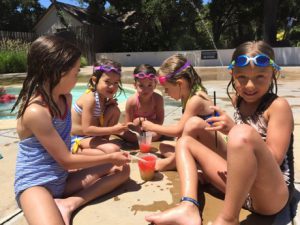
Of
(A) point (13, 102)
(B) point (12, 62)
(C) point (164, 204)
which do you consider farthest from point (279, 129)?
(B) point (12, 62)

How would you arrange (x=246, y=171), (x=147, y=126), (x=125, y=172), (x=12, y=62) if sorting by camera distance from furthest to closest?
(x=12, y=62), (x=147, y=126), (x=125, y=172), (x=246, y=171)

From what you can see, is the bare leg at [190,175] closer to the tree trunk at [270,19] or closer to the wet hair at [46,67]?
the wet hair at [46,67]

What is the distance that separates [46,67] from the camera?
2.21m

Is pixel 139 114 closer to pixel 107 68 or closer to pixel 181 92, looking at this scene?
pixel 107 68

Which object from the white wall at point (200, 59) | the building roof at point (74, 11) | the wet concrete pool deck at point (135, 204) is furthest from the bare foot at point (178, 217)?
the building roof at point (74, 11)

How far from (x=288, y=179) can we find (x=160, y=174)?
1176mm

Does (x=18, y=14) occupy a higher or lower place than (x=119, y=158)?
higher

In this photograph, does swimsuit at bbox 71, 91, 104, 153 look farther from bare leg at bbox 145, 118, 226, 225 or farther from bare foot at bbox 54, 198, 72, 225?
bare leg at bbox 145, 118, 226, 225

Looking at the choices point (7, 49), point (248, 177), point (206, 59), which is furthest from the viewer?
point (206, 59)

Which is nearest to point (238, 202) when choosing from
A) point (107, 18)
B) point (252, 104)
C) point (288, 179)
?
point (288, 179)

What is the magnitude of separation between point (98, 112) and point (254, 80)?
1857mm

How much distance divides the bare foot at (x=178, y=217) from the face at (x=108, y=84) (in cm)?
176

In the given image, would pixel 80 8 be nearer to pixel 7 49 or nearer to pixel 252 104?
pixel 7 49

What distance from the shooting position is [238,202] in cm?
181
